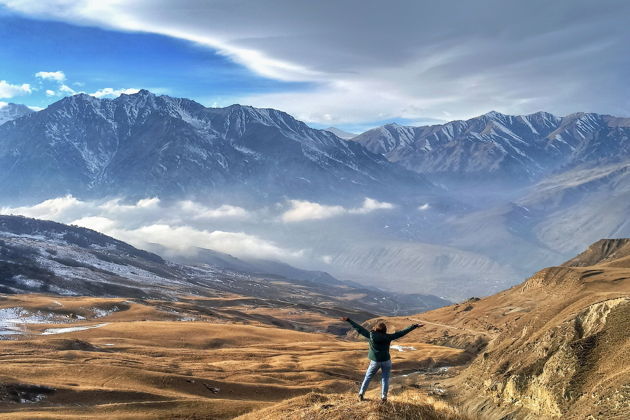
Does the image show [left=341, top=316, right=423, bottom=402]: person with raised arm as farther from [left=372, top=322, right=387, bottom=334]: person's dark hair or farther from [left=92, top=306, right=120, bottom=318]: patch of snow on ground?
[left=92, top=306, right=120, bottom=318]: patch of snow on ground

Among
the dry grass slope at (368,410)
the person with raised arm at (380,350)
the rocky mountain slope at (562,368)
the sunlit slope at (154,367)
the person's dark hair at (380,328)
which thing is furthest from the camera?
the sunlit slope at (154,367)

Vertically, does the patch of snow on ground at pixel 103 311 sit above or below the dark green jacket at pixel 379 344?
below

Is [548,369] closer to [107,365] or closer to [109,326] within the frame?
[107,365]

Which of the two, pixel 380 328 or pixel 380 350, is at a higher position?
pixel 380 328

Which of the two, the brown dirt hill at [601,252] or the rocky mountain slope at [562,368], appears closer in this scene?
the rocky mountain slope at [562,368]

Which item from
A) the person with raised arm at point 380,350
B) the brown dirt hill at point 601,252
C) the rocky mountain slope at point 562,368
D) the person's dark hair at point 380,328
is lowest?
the rocky mountain slope at point 562,368

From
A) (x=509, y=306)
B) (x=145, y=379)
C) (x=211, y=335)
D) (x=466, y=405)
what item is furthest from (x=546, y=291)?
(x=145, y=379)

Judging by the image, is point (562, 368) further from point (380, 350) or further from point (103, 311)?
point (103, 311)

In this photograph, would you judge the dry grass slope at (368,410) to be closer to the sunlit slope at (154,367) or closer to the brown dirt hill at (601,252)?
the sunlit slope at (154,367)

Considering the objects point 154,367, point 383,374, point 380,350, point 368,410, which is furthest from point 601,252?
point 368,410

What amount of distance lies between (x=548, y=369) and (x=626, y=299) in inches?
260

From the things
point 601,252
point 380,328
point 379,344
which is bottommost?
point 379,344

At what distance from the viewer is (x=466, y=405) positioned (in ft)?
138

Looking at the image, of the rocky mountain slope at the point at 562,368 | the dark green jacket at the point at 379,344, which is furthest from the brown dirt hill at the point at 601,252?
the dark green jacket at the point at 379,344
